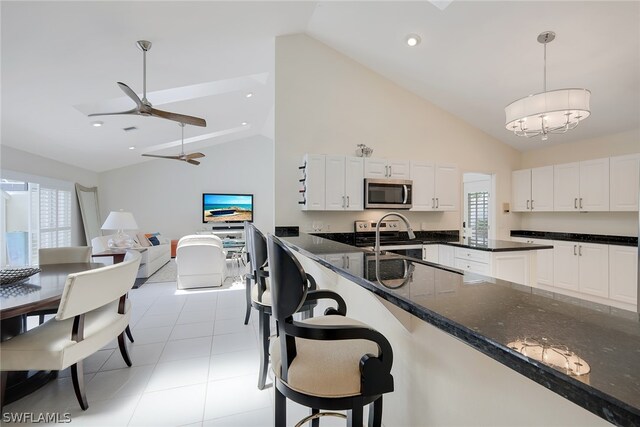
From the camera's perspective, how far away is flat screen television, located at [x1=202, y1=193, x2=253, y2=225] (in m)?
8.62

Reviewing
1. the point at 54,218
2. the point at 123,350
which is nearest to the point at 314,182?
the point at 123,350

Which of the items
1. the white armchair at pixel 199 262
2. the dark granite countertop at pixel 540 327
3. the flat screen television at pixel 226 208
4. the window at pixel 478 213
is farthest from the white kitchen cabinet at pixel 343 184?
the flat screen television at pixel 226 208

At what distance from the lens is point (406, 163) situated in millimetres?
4086

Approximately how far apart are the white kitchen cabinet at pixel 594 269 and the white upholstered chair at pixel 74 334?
18.5 ft

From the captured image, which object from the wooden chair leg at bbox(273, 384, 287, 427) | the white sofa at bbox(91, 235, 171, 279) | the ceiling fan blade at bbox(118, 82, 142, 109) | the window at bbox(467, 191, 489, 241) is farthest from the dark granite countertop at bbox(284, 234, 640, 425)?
the window at bbox(467, 191, 489, 241)

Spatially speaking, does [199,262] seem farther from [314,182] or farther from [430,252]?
[430,252]

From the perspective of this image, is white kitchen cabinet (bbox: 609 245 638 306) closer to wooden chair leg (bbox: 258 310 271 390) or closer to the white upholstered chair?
wooden chair leg (bbox: 258 310 271 390)

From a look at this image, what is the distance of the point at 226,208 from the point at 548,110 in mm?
8096

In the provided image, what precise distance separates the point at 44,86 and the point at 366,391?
433 centimetres

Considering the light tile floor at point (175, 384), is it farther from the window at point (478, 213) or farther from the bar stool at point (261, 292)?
the window at point (478, 213)

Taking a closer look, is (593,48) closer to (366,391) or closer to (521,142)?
(521,142)

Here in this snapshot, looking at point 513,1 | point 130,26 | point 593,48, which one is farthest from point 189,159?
point 593,48

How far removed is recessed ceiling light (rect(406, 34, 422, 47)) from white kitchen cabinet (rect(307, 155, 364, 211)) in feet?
4.95

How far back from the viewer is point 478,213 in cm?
659
